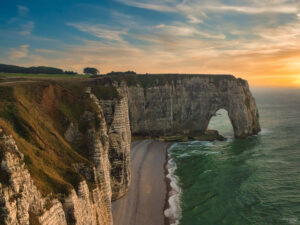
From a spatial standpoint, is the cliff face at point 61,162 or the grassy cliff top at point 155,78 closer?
the cliff face at point 61,162

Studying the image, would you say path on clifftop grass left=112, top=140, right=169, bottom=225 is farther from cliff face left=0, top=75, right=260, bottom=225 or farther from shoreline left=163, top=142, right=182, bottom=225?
cliff face left=0, top=75, right=260, bottom=225

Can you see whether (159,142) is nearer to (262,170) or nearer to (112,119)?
(262,170)

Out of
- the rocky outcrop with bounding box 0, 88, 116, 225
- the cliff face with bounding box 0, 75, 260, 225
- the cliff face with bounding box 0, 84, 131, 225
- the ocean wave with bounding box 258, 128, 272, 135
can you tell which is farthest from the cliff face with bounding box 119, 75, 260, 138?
the rocky outcrop with bounding box 0, 88, 116, 225

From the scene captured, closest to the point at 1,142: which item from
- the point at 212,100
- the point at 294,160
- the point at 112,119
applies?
the point at 112,119

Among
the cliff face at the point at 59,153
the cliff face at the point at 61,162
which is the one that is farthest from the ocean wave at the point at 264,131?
the cliff face at the point at 61,162

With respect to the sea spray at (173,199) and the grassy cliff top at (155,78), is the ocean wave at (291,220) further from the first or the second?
the grassy cliff top at (155,78)

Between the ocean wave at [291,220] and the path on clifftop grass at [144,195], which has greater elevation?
the ocean wave at [291,220]

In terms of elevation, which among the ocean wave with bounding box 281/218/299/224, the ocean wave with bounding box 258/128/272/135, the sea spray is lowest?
the sea spray
